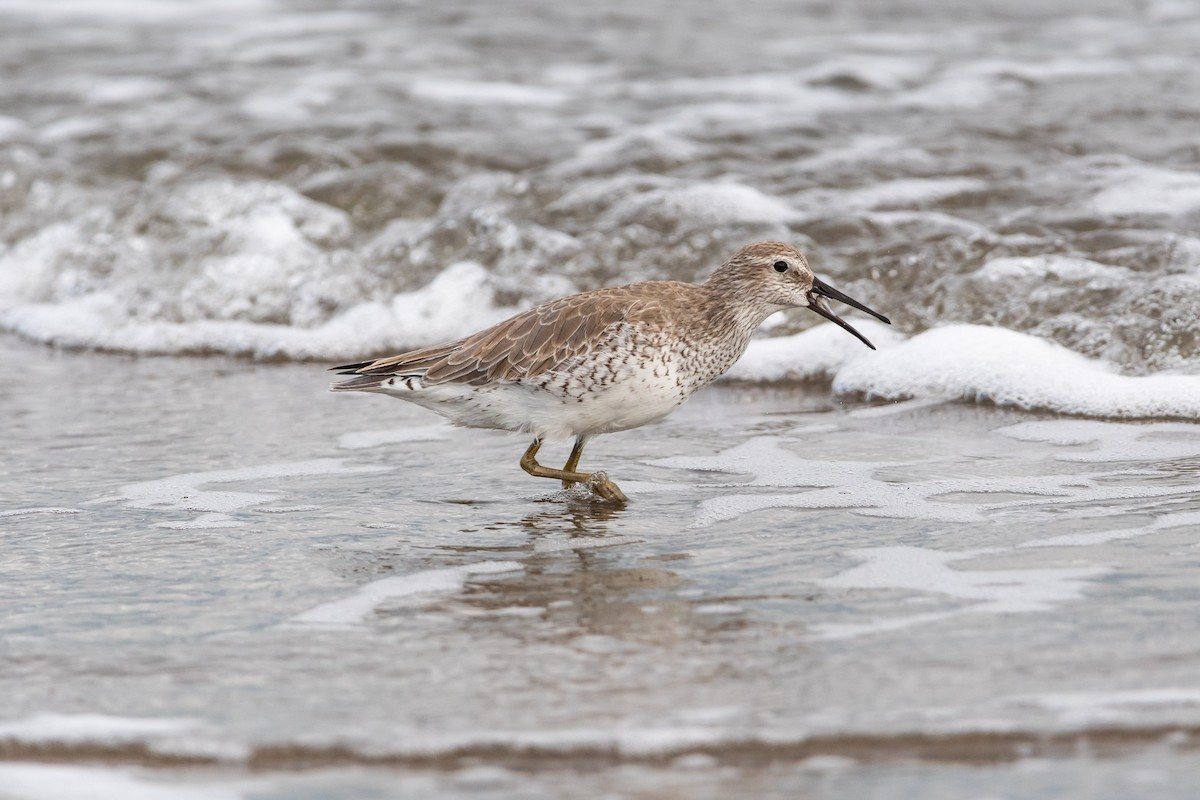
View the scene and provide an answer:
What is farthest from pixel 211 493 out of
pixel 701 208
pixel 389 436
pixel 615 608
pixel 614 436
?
pixel 701 208

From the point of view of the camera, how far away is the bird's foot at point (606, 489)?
590 centimetres

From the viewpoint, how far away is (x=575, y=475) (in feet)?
19.9

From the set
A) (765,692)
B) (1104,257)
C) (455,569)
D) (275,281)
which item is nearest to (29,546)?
(455,569)

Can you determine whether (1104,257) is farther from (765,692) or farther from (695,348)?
(765,692)

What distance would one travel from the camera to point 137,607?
15.1 feet

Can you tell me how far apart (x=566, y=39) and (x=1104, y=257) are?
24.3ft

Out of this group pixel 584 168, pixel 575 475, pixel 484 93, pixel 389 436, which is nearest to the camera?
pixel 575 475

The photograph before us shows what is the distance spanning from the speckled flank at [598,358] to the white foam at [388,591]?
1.07 metres

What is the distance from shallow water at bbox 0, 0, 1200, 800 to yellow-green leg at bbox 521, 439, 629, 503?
0.47 feet

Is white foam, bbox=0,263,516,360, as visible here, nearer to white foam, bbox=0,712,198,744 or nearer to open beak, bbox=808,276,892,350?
open beak, bbox=808,276,892,350

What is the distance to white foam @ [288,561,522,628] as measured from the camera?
4.48 m

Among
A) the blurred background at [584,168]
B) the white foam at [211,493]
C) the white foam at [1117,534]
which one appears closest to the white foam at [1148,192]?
the blurred background at [584,168]

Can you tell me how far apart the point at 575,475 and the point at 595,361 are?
457 mm

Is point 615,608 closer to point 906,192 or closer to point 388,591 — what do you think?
point 388,591
